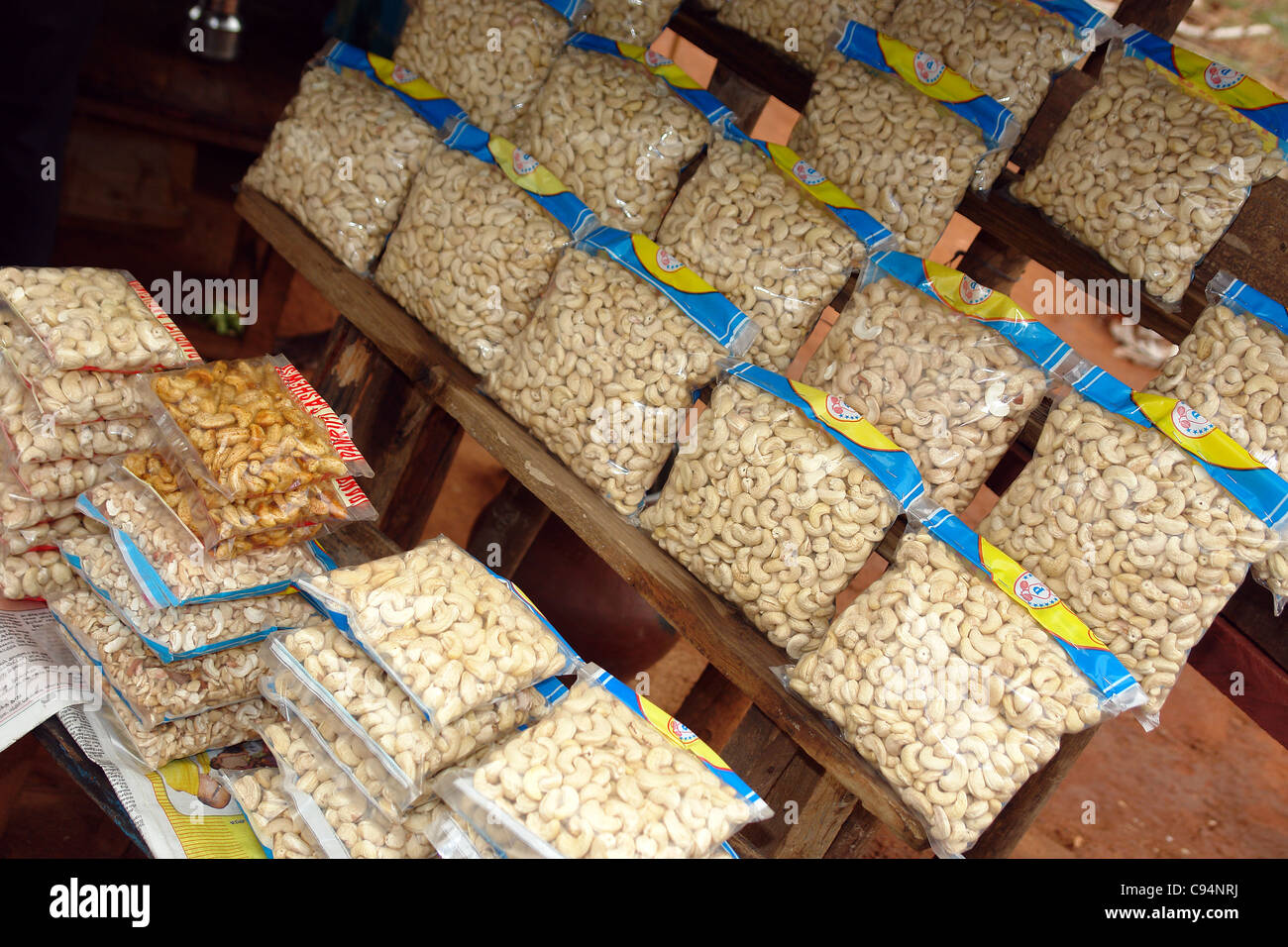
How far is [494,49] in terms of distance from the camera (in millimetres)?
1606

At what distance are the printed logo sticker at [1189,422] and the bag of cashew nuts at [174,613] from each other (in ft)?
3.24

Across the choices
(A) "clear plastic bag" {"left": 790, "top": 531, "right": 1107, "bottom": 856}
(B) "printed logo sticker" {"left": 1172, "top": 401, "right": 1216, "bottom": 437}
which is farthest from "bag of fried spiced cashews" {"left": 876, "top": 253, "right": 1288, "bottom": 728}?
(A) "clear plastic bag" {"left": 790, "top": 531, "right": 1107, "bottom": 856}

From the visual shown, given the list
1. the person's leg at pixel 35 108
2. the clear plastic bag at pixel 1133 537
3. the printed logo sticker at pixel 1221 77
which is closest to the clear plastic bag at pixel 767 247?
the clear plastic bag at pixel 1133 537

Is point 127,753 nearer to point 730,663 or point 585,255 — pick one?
point 730,663

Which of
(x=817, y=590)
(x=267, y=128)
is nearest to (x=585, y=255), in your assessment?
(x=817, y=590)

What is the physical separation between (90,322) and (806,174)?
94 centimetres

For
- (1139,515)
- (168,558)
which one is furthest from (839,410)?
(168,558)

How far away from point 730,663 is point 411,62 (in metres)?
1.13

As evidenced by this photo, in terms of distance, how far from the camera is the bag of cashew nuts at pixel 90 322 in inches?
49.0

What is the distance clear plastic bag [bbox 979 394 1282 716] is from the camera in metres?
1.09

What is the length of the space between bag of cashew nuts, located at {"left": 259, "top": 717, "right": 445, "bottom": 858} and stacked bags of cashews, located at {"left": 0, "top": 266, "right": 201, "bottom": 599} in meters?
0.45

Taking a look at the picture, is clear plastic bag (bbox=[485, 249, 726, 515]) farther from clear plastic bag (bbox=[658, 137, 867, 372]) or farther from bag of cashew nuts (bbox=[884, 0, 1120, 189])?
bag of cashew nuts (bbox=[884, 0, 1120, 189])

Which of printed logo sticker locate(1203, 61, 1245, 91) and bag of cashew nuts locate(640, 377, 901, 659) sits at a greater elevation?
printed logo sticker locate(1203, 61, 1245, 91)

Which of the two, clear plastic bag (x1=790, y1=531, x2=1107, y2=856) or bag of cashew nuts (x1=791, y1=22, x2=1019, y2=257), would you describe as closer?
clear plastic bag (x1=790, y1=531, x2=1107, y2=856)
